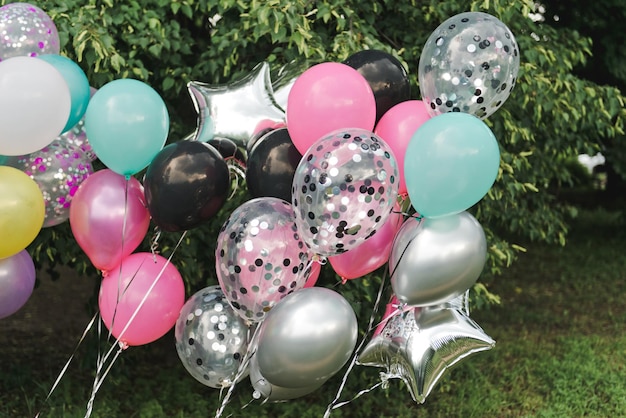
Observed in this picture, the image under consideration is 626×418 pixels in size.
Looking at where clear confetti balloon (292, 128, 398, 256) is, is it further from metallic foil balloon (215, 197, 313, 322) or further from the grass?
the grass

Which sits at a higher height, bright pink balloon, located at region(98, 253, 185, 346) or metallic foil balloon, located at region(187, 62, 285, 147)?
metallic foil balloon, located at region(187, 62, 285, 147)

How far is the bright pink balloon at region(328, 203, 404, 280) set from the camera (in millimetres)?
2691

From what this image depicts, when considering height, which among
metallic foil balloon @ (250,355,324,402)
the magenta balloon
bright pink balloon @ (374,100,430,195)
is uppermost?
bright pink balloon @ (374,100,430,195)

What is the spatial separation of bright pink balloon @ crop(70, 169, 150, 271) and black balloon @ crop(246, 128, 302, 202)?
0.48 m

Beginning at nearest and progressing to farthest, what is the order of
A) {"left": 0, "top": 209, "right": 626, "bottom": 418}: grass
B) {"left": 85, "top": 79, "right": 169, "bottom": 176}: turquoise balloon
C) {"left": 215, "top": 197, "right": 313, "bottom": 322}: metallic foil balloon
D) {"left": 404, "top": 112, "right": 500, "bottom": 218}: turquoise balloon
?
{"left": 404, "top": 112, "right": 500, "bottom": 218}: turquoise balloon → {"left": 215, "top": 197, "right": 313, "bottom": 322}: metallic foil balloon → {"left": 85, "top": 79, "right": 169, "bottom": 176}: turquoise balloon → {"left": 0, "top": 209, "right": 626, "bottom": 418}: grass

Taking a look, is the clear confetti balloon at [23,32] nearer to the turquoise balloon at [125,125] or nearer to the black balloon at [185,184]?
the turquoise balloon at [125,125]

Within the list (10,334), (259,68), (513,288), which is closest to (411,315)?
(259,68)

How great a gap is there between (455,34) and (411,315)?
3.26 feet

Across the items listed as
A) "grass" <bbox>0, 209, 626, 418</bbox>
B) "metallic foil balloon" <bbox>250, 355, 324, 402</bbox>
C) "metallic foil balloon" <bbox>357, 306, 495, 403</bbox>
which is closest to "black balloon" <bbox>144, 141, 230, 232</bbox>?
"metallic foil balloon" <bbox>250, 355, 324, 402</bbox>

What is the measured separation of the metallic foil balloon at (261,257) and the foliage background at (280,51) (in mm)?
963

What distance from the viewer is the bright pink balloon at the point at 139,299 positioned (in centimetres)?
283

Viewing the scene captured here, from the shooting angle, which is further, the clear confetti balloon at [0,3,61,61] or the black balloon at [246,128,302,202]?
the clear confetti balloon at [0,3,61,61]

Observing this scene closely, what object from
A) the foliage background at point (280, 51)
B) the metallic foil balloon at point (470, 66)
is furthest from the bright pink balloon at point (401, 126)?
the foliage background at point (280, 51)

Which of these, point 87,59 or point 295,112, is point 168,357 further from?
point 295,112
